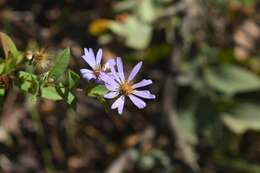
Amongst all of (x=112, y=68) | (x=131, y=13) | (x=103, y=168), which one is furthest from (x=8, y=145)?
(x=112, y=68)

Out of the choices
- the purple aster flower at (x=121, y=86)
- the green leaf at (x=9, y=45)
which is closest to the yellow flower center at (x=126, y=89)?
the purple aster flower at (x=121, y=86)

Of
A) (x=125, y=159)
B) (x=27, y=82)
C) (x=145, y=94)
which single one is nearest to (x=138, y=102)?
(x=145, y=94)

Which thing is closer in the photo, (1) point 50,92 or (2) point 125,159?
(1) point 50,92

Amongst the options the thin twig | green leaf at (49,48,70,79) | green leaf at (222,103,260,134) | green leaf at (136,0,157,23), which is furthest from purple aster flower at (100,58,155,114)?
green leaf at (222,103,260,134)

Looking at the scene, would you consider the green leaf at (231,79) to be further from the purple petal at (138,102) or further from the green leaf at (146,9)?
the purple petal at (138,102)

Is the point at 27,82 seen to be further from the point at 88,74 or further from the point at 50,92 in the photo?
the point at 88,74

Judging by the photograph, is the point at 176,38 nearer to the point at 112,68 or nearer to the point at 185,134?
the point at 185,134
